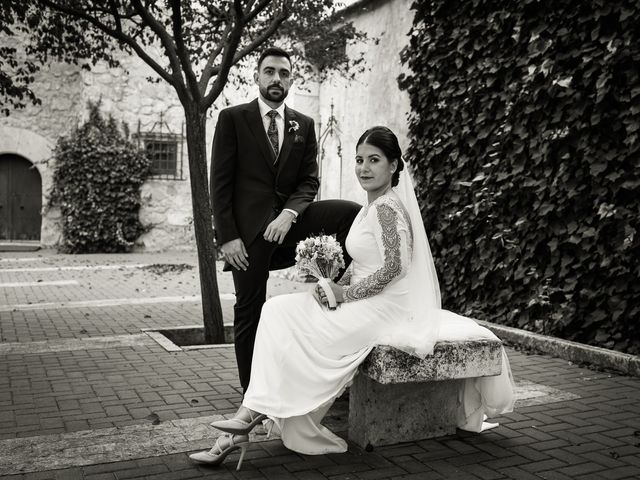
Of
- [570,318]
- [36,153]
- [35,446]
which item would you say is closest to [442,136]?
[570,318]

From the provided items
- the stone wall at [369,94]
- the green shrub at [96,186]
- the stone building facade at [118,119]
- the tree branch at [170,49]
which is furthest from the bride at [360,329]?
the green shrub at [96,186]

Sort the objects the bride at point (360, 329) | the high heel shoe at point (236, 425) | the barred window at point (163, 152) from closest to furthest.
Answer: the high heel shoe at point (236, 425) < the bride at point (360, 329) < the barred window at point (163, 152)

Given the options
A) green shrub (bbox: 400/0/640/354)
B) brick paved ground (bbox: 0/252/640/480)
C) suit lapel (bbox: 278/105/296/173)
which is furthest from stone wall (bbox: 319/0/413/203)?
suit lapel (bbox: 278/105/296/173)

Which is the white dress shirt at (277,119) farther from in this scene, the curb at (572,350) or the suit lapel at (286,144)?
the curb at (572,350)

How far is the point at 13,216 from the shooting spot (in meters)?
17.5

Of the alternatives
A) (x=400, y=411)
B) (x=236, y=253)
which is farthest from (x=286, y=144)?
(x=400, y=411)

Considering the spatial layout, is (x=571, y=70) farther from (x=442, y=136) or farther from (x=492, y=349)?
(x=492, y=349)

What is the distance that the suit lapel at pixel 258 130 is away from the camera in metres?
4.49

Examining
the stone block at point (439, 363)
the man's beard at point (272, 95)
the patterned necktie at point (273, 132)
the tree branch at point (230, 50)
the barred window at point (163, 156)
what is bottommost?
the stone block at point (439, 363)

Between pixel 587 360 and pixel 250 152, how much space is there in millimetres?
3656

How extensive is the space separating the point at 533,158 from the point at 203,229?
3.53 metres

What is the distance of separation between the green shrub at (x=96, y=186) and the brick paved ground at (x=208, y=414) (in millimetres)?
9431

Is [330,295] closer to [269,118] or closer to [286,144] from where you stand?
[286,144]

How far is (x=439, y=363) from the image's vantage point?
12.4 ft
